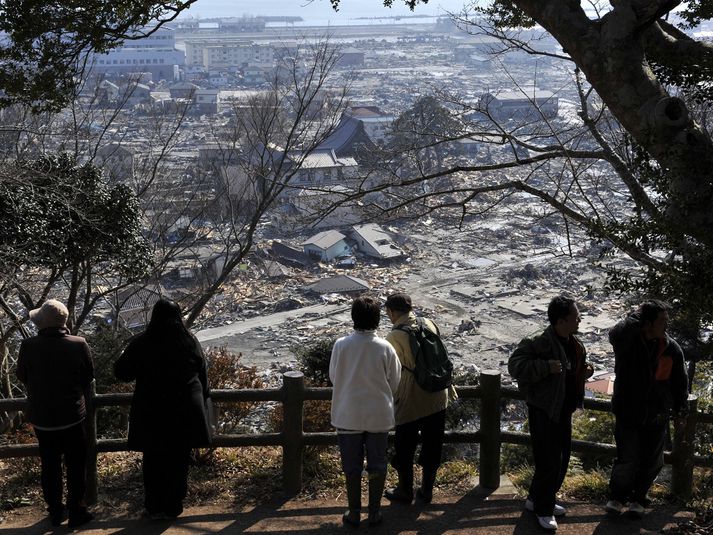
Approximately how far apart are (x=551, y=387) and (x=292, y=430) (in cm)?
120

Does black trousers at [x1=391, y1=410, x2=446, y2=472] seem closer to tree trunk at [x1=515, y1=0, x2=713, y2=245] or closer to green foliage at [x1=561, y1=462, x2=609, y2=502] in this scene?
green foliage at [x1=561, y1=462, x2=609, y2=502]

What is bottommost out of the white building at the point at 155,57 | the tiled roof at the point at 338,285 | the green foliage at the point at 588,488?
the tiled roof at the point at 338,285

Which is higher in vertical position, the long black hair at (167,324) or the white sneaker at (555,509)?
the long black hair at (167,324)

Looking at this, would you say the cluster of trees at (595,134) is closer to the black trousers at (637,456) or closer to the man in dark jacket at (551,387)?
the man in dark jacket at (551,387)

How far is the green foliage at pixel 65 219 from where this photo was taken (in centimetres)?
546

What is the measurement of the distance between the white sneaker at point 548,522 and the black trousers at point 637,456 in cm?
34

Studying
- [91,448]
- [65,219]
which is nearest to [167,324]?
[91,448]

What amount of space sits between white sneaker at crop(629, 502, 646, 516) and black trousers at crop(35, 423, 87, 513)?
2.30 meters

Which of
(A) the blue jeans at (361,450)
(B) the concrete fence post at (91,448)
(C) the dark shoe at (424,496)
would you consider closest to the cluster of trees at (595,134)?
(A) the blue jeans at (361,450)

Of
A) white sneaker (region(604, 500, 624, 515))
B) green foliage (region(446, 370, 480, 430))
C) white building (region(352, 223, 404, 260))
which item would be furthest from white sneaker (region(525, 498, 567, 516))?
white building (region(352, 223, 404, 260))

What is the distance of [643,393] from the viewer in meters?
3.37

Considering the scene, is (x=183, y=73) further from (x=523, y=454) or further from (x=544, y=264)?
(x=523, y=454)

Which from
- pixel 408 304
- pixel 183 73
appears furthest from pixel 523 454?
pixel 183 73

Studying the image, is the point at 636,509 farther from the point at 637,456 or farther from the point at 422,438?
the point at 422,438
